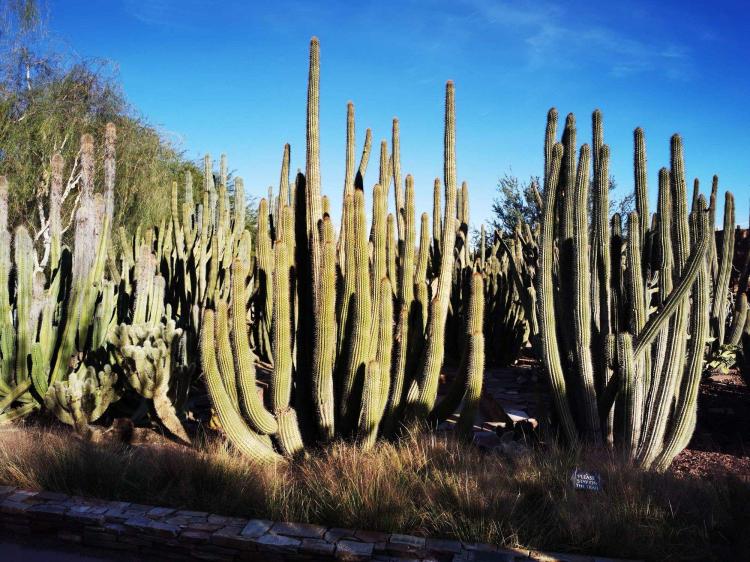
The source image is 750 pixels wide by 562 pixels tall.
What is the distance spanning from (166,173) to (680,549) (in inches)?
847

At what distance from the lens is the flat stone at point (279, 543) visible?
13.0 ft

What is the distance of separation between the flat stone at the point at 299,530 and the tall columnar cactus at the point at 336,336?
1055mm

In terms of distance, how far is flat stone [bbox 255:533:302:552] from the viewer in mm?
3973

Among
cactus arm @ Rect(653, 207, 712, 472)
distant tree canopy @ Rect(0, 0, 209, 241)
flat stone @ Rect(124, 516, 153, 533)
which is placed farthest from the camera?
distant tree canopy @ Rect(0, 0, 209, 241)

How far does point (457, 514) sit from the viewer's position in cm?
418

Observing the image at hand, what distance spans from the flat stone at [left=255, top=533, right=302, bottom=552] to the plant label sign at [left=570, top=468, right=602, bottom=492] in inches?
68.3

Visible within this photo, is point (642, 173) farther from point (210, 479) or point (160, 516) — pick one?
point (160, 516)

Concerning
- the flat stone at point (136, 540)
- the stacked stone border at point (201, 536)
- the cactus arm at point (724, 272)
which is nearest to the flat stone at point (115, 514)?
the stacked stone border at point (201, 536)

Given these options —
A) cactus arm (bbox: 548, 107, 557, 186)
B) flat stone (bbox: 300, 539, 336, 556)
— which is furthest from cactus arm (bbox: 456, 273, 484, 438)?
flat stone (bbox: 300, 539, 336, 556)

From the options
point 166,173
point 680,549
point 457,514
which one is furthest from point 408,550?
point 166,173

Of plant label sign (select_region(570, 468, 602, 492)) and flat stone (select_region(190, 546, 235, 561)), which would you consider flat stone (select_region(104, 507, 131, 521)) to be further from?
plant label sign (select_region(570, 468, 602, 492))

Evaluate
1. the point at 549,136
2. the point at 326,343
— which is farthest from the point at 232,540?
the point at 549,136

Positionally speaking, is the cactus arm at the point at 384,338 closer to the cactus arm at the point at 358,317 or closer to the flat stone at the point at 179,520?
the cactus arm at the point at 358,317

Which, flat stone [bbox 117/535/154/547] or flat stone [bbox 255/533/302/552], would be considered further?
flat stone [bbox 117/535/154/547]
